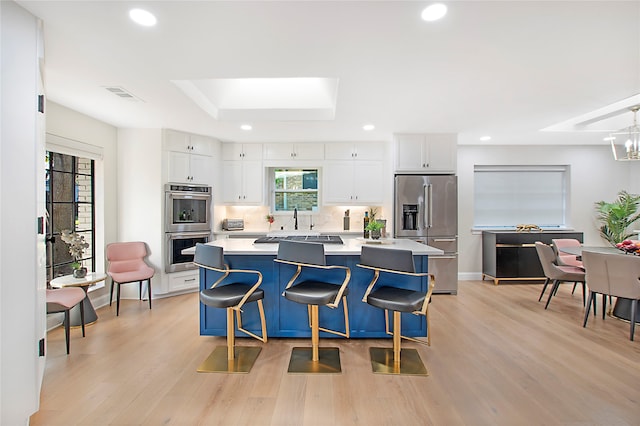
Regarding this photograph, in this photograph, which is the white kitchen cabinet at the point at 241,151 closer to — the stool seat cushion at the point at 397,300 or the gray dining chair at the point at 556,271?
the stool seat cushion at the point at 397,300

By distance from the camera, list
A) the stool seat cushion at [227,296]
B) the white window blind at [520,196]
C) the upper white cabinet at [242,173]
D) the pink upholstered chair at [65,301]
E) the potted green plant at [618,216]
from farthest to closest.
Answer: the white window blind at [520,196], the upper white cabinet at [242,173], the potted green plant at [618,216], the pink upholstered chair at [65,301], the stool seat cushion at [227,296]

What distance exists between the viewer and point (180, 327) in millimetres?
3428

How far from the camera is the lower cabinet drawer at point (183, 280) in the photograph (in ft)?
14.9

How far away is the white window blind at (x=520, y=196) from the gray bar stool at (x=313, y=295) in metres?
4.29

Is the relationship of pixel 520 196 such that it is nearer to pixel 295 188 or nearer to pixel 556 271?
pixel 556 271

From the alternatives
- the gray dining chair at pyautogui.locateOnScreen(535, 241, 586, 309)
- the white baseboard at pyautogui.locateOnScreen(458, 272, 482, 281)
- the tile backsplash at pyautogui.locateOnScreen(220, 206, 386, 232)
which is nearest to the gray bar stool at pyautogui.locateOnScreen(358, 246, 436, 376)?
the gray dining chair at pyautogui.locateOnScreen(535, 241, 586, 309)

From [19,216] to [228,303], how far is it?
1401mm

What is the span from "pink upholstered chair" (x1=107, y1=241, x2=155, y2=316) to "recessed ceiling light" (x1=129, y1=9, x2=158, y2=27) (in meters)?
3.03

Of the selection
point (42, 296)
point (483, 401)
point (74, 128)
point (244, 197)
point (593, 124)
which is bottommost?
point (483, 401)

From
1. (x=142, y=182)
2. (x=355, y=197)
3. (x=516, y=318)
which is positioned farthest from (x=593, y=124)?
(x=142, y=182)

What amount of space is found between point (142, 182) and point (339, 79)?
10.7ft

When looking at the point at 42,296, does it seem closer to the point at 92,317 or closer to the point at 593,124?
the point at 92,317

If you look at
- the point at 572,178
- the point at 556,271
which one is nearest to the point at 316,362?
the point at 556,271

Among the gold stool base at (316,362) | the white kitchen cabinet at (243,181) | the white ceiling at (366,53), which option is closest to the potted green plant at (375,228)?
the gold stool base at (316,362)
